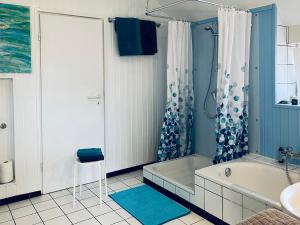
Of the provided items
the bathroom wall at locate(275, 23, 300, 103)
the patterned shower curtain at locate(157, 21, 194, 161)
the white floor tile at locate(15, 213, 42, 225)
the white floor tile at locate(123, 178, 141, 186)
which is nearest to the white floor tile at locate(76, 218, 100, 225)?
the white floor tile at locate(15, 213, 42, 225)

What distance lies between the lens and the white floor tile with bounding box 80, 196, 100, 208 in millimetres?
2875

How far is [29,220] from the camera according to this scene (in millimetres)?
2562

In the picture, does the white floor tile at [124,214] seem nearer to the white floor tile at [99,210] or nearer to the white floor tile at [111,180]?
the white floor tile at [99,210]

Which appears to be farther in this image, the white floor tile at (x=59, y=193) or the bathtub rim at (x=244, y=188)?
the white floor tile at (x=59, y=193)

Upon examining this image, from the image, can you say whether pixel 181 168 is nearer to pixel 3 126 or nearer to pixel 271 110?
pixel 271 110

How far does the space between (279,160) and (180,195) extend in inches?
42.5

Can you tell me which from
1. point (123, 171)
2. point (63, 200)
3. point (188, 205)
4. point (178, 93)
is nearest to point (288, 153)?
point (188, 205)

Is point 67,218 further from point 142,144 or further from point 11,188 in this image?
point 142,144

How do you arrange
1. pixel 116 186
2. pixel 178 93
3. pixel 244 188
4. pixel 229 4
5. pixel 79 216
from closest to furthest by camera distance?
pixel 244 188 < pixel 79 216 < pixel 229 4 < pixel 116 186 < pixel 178 93

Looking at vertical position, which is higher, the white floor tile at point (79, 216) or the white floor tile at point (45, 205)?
the white floor tile at point (45, 205)

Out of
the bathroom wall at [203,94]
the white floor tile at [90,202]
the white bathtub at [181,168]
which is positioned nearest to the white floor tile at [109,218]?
the white floor tile at [90,202]

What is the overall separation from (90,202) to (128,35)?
194 centimetres

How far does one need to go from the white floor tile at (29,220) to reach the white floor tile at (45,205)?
0.39ft

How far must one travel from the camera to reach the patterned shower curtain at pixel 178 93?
11.6 feet
